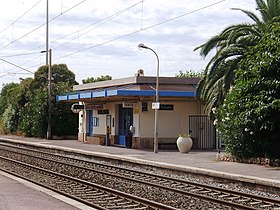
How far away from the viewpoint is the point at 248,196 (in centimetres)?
1608

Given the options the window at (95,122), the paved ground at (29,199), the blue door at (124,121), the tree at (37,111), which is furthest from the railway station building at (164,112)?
the paved ground at (29,199)

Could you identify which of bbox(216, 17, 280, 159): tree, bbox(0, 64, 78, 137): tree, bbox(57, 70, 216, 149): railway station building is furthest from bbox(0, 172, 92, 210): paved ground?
bbox(0, 64, 78, 137): tree

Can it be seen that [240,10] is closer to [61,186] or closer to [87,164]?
[87,164]

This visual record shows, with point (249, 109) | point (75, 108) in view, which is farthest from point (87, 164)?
point (75, 108)

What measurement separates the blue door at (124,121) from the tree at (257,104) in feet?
47.3

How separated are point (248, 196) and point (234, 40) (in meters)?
13.6

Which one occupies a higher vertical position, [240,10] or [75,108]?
[240,10]

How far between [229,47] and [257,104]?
14.4 ft

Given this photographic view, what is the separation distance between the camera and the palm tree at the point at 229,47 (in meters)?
27.8

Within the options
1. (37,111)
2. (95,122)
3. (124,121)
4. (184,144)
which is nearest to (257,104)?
(184,144)

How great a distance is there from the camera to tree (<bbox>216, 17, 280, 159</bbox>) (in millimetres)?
24250

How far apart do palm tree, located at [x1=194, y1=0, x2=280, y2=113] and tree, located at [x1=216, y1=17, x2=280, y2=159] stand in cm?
147

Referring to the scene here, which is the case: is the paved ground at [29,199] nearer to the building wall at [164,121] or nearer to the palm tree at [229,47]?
the palm tree at [229,47]

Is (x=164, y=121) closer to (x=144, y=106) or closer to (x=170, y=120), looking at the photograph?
(x=170, y=120)
